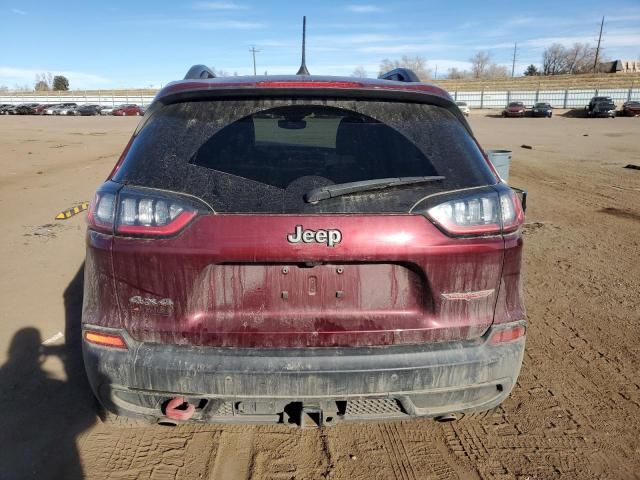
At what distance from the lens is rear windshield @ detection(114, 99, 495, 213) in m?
2.01

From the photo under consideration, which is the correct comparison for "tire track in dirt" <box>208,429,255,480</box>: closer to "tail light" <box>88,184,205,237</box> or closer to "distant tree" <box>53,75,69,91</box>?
"tail light" <box>88,184,205,237</box>

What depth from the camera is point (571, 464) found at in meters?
2.45

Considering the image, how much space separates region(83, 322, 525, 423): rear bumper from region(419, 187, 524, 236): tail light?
454 millimetres

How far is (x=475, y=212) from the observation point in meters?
2.04

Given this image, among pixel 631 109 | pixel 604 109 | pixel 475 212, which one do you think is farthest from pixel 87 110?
pixel 475 212

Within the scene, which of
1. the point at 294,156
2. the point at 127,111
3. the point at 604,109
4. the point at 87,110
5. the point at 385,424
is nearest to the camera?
the point at 294,156

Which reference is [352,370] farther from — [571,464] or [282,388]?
[571,464]

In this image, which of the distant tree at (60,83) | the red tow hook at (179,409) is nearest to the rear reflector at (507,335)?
the red tow hook at (179,409)

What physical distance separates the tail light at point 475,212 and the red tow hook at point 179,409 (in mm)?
1284

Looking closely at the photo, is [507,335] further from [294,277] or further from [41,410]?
[41,410]

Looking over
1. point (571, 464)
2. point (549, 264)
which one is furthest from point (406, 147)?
point (549, 264)

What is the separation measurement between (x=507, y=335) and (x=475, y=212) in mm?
572

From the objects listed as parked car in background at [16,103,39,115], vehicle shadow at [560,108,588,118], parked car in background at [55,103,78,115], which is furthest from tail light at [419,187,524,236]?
parked car in background at [16,103,39,115]

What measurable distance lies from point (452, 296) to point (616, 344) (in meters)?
2.43
